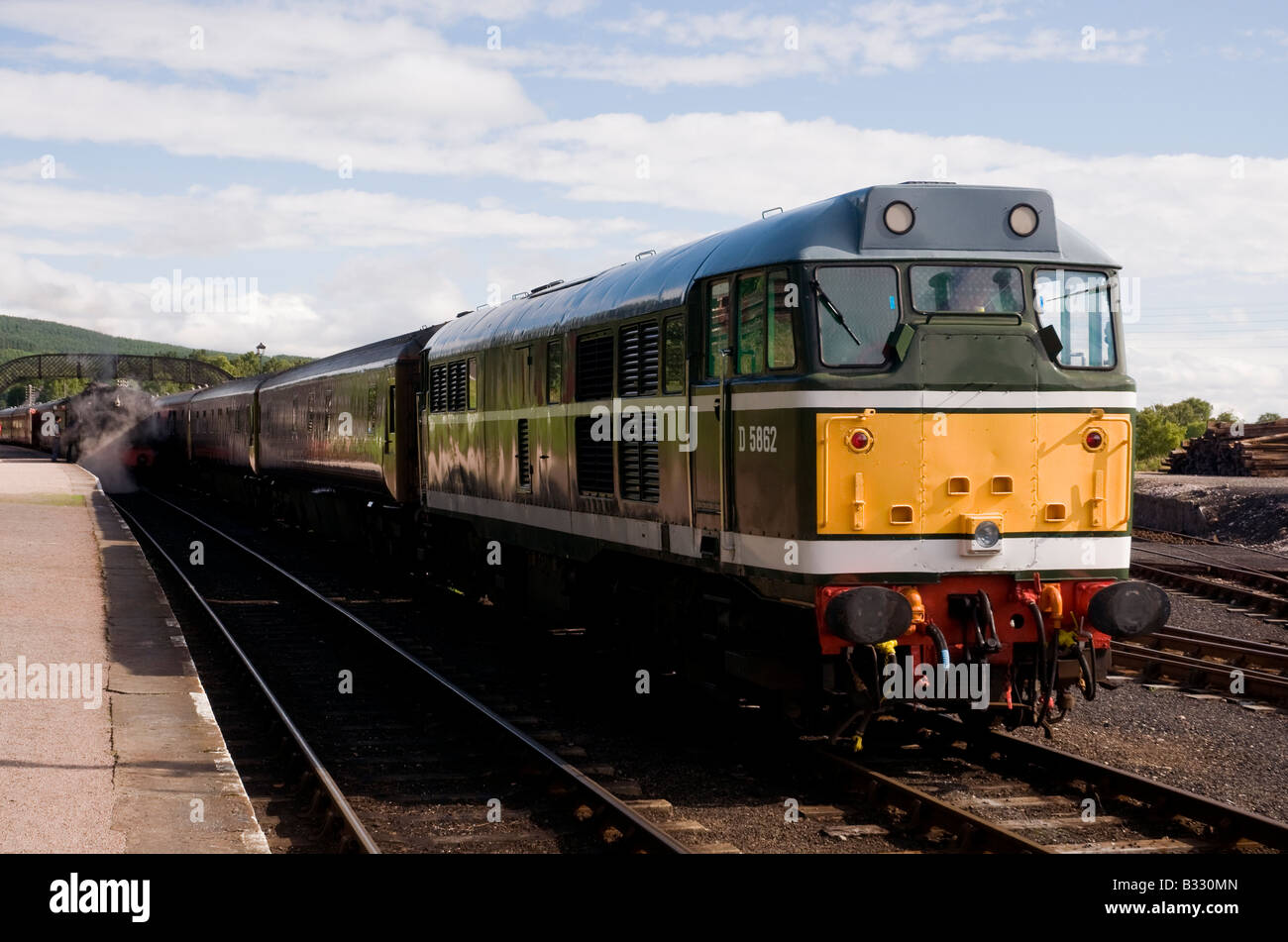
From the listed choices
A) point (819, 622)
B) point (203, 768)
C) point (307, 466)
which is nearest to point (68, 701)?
point (203, 768)

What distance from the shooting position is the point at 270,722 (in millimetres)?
11672

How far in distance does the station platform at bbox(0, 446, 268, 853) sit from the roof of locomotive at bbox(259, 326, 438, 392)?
481cm

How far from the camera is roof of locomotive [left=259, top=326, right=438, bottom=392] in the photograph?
2062 cm

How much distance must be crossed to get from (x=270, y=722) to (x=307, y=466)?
16.7 meters

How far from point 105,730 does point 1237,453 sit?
122 feet

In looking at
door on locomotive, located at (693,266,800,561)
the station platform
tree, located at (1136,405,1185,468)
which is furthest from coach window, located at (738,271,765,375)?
tree, located at (1136,405,1185,468)

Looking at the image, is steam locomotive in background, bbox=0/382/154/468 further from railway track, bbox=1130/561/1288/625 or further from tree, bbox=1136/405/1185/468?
railway track, bbox=1130/561/1288/625

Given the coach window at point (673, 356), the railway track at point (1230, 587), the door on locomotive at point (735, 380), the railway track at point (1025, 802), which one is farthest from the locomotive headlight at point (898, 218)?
the railway track at point (1230, 587)

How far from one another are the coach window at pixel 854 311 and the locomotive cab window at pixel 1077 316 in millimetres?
1037

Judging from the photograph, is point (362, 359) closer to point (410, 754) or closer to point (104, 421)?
point (410, 754)

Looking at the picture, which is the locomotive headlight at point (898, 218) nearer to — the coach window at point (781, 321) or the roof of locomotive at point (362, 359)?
the coach window at point (781, 321)

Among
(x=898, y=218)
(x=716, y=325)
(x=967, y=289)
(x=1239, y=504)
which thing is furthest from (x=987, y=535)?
(x=1239, y=504)

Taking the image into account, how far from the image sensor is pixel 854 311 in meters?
8.88

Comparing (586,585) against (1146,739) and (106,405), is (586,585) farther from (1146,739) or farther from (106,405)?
(106,405)
